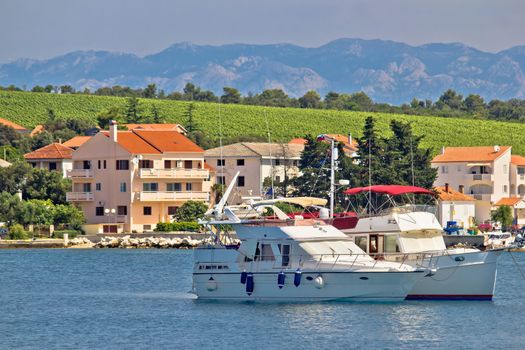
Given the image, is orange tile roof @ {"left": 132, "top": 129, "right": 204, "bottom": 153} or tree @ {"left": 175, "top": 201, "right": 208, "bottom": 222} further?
orange tile roof @ {"left": 132, "top": 129, "right": 204, "bottom": 153}

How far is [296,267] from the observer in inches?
1704

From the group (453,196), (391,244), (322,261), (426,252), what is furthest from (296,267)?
(453,196)

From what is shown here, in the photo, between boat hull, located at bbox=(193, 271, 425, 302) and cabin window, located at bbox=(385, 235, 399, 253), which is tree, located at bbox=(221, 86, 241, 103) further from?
boat hull, located at bbox=(193, 271, 425, 302)

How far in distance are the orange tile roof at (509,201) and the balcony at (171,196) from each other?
95.6ft

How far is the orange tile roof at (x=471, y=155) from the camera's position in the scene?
368 ft

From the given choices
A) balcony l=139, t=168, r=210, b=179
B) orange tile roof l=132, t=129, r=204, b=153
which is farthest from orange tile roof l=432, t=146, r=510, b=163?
balcony l=139, t=168, r=210, b=179

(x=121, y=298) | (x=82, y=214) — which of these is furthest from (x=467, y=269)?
(x=82, y=214)

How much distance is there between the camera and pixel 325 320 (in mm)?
39906

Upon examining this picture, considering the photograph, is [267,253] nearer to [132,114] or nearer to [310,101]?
[132,114]

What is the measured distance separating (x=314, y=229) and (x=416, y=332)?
6.94m

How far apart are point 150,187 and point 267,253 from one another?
1893 inches

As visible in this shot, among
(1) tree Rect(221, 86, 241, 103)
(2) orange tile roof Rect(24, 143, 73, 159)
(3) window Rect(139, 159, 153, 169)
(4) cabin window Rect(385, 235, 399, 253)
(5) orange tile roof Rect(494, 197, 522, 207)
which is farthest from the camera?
(1) tree Rect(221, 86, 241, 103)

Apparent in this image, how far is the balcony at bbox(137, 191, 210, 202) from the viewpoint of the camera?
90.0m

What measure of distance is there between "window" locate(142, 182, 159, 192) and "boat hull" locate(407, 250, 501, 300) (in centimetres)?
4845
